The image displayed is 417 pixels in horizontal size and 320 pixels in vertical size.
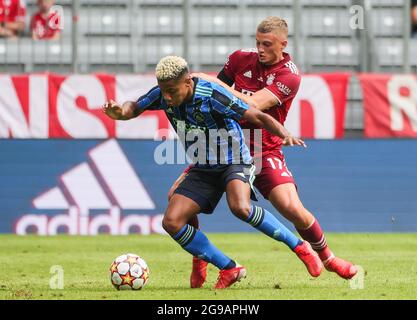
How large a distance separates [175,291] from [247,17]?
319 inches

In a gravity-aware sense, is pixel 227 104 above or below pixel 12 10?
below

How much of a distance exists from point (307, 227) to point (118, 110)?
71.2 inches

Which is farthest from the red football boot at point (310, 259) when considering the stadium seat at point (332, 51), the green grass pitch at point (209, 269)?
the stadium seat at point (332, 51)

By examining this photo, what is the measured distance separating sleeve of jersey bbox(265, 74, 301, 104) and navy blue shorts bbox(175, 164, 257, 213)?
0.69 m

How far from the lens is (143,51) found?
50.4 ft

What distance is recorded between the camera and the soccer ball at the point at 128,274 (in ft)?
27.0

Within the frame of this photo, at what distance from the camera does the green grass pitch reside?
26.3 feet

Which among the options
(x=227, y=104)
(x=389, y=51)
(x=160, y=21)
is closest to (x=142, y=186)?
(x=160, y=21)

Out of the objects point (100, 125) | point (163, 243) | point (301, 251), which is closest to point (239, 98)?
point (301, 251)

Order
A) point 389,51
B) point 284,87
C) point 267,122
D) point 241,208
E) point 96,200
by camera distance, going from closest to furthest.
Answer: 1. point 267,122
2. point 241,208
3. point 284,87
4. point 96,200
5. point 389,51

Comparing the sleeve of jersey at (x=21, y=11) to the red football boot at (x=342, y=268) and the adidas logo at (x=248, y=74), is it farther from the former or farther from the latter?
the red football boot at (x=342, y=268)

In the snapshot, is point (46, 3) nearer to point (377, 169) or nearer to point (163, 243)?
point (163, 243)

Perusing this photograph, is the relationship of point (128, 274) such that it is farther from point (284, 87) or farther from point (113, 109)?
point (284, 87)

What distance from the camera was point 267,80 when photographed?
29.3 ft
